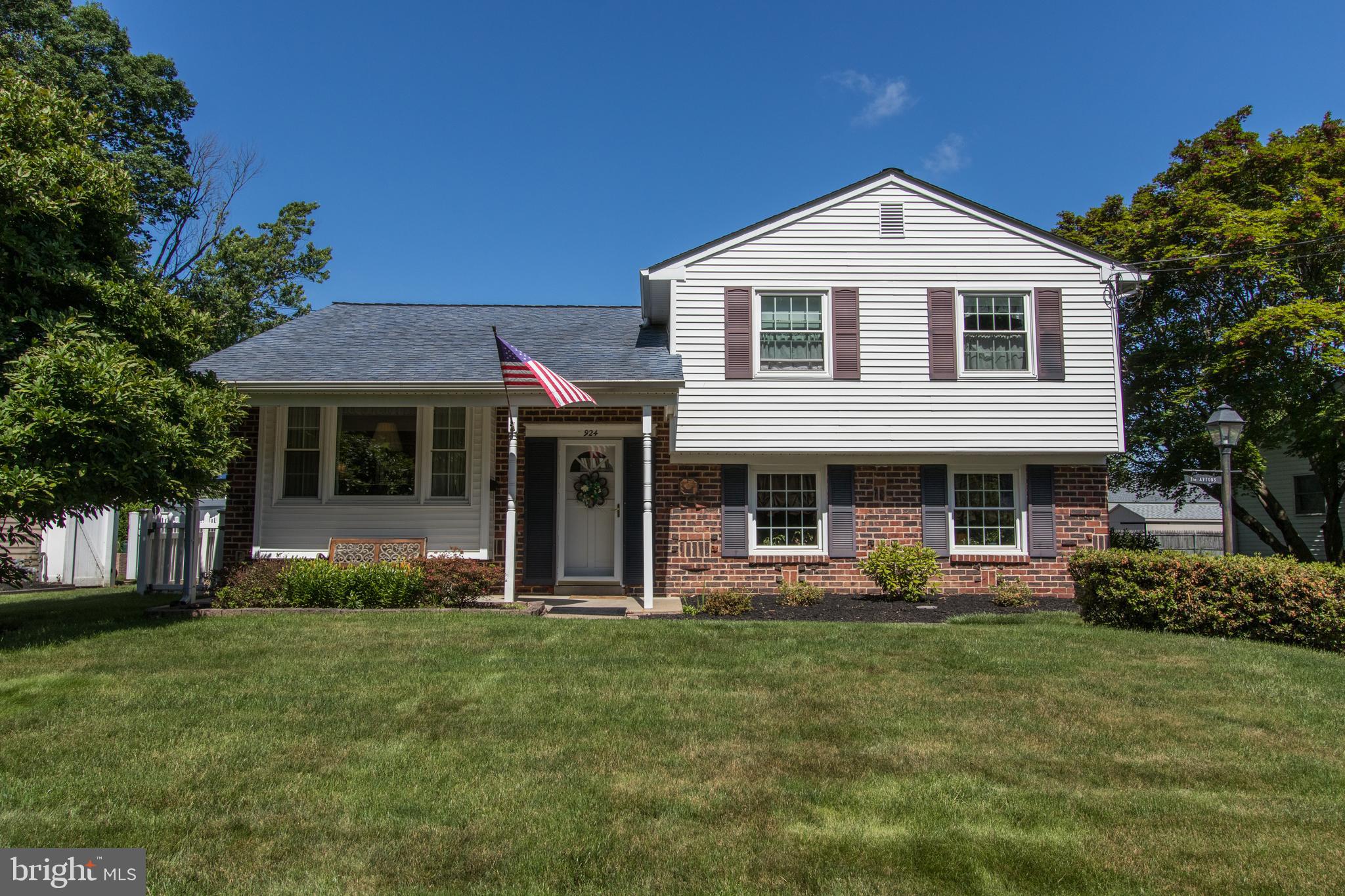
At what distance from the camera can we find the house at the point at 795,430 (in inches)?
468

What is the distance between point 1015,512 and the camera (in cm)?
1272

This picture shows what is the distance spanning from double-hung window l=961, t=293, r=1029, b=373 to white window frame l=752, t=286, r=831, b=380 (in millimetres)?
1954

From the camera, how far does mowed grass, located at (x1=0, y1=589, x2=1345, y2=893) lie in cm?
342

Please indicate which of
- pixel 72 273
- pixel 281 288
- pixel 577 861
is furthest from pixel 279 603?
pixel 281 288

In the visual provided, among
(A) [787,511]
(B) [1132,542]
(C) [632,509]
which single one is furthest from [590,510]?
(B) [1132,542]

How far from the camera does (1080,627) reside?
9211 mm

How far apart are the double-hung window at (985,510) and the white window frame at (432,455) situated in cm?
691

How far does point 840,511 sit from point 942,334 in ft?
9.63

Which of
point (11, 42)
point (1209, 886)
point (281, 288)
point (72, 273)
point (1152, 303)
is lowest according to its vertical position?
point (1209, 886)

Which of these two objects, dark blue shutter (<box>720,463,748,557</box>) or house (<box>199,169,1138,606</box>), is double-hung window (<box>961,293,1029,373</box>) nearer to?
house (<box>199,169,1138,606</box>)

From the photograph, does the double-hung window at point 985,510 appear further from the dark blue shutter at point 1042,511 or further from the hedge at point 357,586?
the hedge at point 357,586

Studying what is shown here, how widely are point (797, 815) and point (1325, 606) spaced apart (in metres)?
7.21

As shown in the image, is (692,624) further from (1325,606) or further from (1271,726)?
(1325,606)

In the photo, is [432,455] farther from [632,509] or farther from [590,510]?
[632,509]
